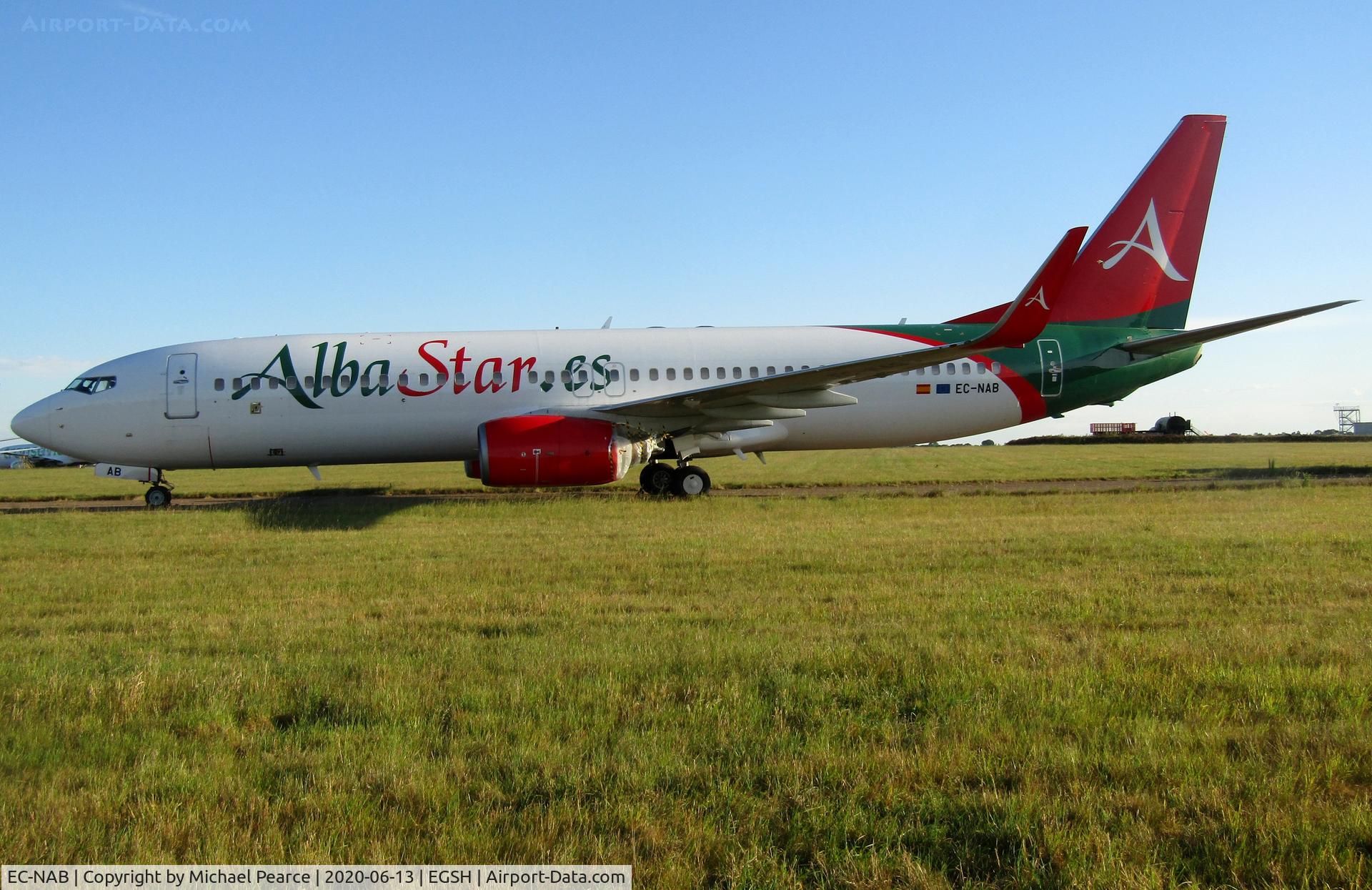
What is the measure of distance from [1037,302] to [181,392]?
15.4 m

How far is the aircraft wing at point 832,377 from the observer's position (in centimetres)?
1497

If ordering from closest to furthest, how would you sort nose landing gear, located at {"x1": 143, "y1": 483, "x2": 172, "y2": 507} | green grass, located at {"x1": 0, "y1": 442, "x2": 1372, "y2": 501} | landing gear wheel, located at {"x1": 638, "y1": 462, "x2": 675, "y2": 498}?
nose landing gear, located at {"x1": 143, "y1": 483, "x2": 172, "y2": 507} < landing gear wheel, located at {"x1": 638, "y1": 462, "x2": 675, "y2": 498} < green grass, located at {"x1": 0, "y1": 442, "x2": 1372, "y2": 501}

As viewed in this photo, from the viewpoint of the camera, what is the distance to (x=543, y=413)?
17.9 metres

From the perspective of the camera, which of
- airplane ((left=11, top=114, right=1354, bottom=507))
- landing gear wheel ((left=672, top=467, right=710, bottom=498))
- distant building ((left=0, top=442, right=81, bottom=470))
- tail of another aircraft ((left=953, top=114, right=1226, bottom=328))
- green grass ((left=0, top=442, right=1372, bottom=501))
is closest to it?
airplane ((left=11, top=114, right=1354, bottom=507))

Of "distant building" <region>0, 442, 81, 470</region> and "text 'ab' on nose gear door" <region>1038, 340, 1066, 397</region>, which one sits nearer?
"text 'ab' on nose gear door" <region>1038, 340, 1066, 397</region>

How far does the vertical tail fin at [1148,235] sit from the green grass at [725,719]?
11.9m

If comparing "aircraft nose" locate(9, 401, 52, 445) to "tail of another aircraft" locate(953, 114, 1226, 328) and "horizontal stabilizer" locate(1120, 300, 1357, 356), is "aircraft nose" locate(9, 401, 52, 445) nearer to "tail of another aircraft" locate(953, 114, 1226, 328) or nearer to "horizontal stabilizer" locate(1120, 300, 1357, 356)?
"tail of another aircraft" locate(953, 114, 1226, 328)

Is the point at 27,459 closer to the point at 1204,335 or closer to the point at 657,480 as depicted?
the point at 657,480

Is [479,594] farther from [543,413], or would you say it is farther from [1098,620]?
[543,413]

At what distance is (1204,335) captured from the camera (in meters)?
17.5

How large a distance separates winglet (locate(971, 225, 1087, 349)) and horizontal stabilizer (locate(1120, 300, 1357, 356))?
3.75 meters

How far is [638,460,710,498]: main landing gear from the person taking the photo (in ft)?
60.5

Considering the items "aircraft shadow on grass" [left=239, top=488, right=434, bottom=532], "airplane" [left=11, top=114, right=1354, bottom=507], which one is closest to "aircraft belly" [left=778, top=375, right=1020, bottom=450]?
"airplane" [left=11, top=114, right=1354, bottom=507]

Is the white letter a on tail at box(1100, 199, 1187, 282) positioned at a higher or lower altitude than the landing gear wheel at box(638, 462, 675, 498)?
higher
